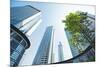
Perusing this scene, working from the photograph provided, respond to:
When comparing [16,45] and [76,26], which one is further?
[76,26]

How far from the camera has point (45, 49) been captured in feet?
6.18

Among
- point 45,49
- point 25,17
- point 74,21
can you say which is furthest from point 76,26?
point 25,17

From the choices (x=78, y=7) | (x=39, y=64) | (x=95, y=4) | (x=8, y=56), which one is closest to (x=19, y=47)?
(x=8, y=56)

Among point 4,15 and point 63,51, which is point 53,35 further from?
Result: point 4,15

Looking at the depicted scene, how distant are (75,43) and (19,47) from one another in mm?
573

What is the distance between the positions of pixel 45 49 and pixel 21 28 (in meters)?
0.31

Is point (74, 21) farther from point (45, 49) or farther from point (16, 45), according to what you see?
point (16, 45)

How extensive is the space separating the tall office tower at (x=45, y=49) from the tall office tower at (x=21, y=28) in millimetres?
122

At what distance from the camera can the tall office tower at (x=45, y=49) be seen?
1.85 m

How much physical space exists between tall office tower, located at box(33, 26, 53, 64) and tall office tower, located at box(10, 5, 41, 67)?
0.40ft

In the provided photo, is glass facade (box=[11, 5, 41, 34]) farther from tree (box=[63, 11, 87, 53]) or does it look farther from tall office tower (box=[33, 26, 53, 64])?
tree (box=[63, 11, 87, 53])

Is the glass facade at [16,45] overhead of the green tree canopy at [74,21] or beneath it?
beneath

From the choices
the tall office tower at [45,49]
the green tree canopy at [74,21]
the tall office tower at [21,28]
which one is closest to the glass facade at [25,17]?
the tall office tower at [21,28]

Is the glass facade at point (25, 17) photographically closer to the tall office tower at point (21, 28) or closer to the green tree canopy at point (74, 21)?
the tall office tower at point (21, 28)
